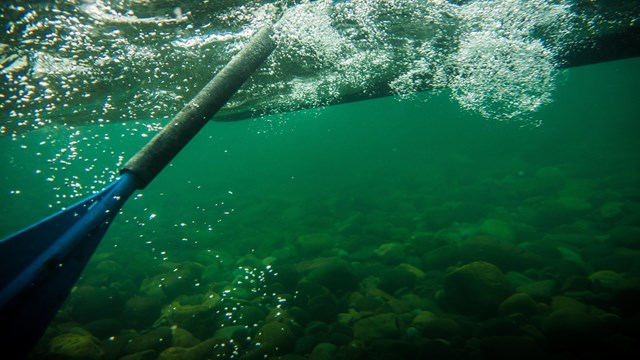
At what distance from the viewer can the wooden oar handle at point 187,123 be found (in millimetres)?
2887

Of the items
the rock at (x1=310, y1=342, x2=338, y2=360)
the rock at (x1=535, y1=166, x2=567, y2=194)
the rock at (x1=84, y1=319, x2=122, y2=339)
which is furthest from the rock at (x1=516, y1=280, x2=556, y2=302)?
the rock at (x1=535, y1=166, x2=567, y2=194)

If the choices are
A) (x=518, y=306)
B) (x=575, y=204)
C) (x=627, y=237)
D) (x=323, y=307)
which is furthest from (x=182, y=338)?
(x=575, y=204)

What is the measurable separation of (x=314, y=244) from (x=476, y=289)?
5.38 meters

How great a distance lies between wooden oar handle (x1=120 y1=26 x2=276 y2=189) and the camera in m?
2.89

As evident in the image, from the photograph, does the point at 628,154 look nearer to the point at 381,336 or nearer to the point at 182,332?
the point at 381,336

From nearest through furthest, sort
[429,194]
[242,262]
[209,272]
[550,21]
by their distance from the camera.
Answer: [550,21]
[209,272]
[242,262]
[429,194]

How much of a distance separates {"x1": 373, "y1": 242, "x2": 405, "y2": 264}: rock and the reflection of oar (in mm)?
6551

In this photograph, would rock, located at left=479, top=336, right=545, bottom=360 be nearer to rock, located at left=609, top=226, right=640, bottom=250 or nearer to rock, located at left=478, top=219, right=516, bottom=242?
rock, located at left=478, top=219, right=516, bottom=242

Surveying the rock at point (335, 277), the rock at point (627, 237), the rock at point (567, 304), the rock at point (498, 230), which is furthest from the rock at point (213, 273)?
the rock at point (627, 237)

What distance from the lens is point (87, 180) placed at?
104812 mm

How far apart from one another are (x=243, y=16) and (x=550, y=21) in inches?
314

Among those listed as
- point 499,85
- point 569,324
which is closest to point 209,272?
point 569,324

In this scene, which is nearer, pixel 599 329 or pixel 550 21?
pixel 599 329

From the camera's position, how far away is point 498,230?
9.39 m
